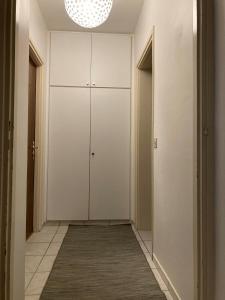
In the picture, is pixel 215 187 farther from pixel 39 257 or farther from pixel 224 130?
pixel 39 257

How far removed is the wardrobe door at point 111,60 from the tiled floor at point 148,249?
2.04 meters

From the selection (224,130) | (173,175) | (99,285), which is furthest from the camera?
(99,285)

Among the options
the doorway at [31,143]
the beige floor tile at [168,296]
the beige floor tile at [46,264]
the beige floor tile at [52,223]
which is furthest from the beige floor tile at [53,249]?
the beige floor tile at [168,296]

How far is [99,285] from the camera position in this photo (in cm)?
202

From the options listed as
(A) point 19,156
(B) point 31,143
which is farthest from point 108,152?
(A) point 19,156

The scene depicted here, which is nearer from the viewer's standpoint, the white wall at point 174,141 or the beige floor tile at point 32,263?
the white wall at point 174,141

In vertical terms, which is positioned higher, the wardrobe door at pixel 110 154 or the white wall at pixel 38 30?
the white wall at pixel 38 30

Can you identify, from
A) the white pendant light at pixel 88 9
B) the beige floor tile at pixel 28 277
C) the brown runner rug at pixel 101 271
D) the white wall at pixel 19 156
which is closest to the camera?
the white wall at pixel 19 156

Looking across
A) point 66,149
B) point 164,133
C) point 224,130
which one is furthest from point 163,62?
point 66,149

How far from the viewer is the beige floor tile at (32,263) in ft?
7.50

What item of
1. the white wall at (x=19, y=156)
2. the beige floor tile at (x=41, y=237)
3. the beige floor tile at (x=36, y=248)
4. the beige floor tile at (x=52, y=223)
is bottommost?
the beige floor tile at (x=36, y=248)

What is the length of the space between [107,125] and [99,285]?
2257 millimetres

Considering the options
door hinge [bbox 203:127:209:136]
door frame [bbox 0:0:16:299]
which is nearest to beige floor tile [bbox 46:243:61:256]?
door frame [bbox 0:0:16:299]

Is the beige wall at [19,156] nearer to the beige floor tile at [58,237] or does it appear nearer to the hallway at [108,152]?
the hallway at [108,152]
